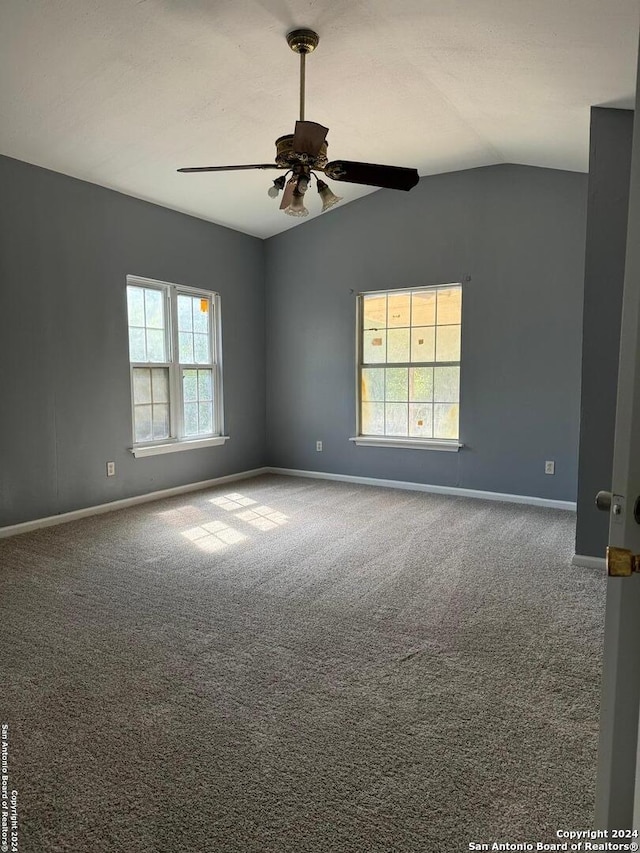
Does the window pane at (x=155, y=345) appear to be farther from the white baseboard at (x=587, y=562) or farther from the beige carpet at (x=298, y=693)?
A: the white baseboard at (x=587, y=562)

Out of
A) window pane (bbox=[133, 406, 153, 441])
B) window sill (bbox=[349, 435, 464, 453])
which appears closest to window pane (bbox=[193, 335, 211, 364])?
window pane (bbox=[133, 406, 153, 441])

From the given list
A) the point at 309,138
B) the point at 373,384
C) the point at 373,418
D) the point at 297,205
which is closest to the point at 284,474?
the point at 373,418

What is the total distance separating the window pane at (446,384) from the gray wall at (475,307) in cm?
11

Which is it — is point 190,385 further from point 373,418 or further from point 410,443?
point 410,443

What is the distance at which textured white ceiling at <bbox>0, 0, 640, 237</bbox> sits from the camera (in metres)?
2.52

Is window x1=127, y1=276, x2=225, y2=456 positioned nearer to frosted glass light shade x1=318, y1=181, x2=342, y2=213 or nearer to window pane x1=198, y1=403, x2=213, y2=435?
window pane x1=198, y1=403, x2=213, y2=435

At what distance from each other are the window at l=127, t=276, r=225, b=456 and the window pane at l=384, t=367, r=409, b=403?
1.82 meters

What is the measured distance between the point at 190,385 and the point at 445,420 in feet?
8.62

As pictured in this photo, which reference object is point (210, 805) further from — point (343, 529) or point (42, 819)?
point (343, 529)

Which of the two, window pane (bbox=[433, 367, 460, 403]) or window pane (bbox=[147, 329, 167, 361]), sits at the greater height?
window pane (bbox=[147, 329, 167, 361])

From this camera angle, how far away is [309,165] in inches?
105

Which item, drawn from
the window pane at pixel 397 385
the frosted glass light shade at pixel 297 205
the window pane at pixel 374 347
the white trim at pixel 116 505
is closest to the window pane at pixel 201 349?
the white trim at pixel 116 505

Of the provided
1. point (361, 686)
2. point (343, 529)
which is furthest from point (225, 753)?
point (343, 529)

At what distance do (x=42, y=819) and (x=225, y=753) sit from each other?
514 millimetres
